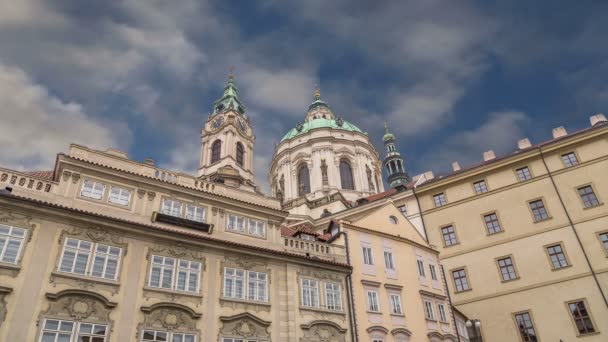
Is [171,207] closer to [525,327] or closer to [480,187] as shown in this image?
[525,327]

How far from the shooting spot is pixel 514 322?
3356 centimetres

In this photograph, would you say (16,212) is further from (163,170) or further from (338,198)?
(338,198)

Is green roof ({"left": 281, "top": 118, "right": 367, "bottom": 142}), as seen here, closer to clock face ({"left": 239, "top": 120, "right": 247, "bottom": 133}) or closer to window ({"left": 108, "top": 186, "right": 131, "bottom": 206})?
clock face ({"left": 239, "top": 120, "right": 247, "bottom": 133})

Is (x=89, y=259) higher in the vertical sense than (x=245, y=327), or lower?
higher

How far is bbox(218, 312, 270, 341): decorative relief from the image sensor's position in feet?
72.4

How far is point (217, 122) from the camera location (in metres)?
76.9

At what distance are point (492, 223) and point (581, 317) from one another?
972cm

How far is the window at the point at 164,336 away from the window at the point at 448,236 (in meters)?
26.3

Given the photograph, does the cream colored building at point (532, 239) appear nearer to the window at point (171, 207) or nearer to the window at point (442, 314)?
the window at point (442, 314)

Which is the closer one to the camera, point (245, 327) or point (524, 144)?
point (245, 327)

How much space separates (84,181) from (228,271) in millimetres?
8885

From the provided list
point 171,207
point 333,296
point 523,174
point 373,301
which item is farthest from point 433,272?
point 171,207

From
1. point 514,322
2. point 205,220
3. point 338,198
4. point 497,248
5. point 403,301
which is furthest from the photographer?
point 338,198

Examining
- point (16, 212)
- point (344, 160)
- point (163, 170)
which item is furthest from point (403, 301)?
point (344, 160)
